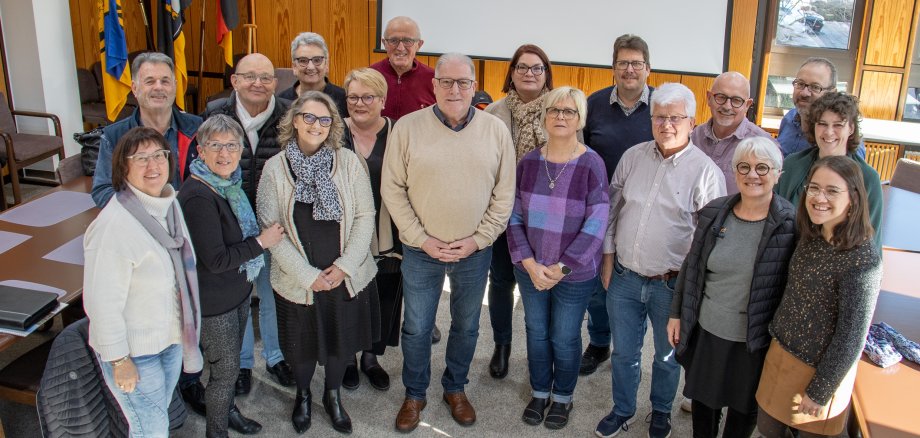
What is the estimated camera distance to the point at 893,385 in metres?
2.08

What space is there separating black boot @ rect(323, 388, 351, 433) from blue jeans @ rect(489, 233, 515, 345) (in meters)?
0.87

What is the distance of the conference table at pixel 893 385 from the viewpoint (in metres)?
1.89

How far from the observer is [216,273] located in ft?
7.95

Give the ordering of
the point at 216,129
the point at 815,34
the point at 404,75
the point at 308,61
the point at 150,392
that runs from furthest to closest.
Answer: the point at 815,34 < the point at 404,75 < the point at 308,61 < the point at 216,129 < the point at 150,392

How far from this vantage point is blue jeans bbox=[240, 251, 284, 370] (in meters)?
3.04

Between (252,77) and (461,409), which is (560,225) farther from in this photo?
(252,77)

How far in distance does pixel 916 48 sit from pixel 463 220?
5361 millimetres

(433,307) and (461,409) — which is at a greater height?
(433,307)

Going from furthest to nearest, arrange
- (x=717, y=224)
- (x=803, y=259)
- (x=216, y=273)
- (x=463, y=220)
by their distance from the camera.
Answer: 1. (x=463, y=220)
2. (x=216, y=273)
3. (x=717, y=224)
4. (x=803, y=259)

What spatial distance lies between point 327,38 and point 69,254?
13.6 ft

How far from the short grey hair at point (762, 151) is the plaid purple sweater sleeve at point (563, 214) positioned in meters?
0.57

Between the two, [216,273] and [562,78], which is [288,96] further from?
[562,78]

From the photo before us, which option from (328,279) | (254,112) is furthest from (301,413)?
(254,112)

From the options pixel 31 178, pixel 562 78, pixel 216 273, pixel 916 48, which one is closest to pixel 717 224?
pixel 216 273
